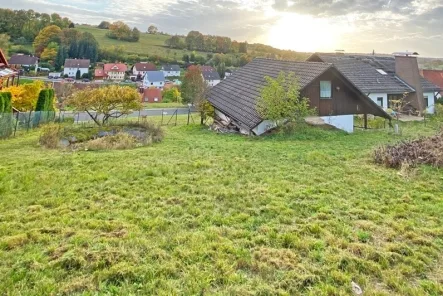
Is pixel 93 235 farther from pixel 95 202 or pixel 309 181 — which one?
pixel 309 181

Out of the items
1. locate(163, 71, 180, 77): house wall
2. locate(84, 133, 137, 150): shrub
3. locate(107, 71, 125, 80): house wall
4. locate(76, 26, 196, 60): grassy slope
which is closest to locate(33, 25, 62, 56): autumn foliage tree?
locate(76, 26, 196, 60): grassy slope

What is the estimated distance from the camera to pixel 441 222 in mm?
5562

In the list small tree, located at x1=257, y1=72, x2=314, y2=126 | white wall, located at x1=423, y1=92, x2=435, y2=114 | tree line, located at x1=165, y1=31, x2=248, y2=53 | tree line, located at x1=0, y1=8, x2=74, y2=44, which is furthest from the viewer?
tree line, located at x1=165, y1=31, x2=248, y2=53

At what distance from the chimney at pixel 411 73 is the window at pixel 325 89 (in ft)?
42.0

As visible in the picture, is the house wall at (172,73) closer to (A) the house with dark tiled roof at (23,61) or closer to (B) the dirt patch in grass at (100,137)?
(A) the house with dark tiled roof at (23,61)

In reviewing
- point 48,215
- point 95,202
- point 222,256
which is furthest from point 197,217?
point 48,215

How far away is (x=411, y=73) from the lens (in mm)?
26672

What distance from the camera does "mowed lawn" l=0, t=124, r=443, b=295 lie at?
379 cm

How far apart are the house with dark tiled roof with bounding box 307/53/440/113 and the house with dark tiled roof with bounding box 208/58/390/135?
682cm

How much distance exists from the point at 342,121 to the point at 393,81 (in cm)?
Result: 1235

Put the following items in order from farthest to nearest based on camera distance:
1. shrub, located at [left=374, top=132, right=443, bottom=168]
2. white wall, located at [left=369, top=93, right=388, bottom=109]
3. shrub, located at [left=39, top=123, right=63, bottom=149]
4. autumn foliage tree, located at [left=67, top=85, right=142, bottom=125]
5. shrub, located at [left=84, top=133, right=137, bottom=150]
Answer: white wall, located at [left=369, top=93, right=388, bottom=109] < autumn foliage tree, located at [left=67, top=85, right=142, bottom=125] < shrub, located at [left=39, top=123, right=63, bottom=149] < shrub, located at [left=84, top=133, right=137, bottom=150] < shrub, located at [left=374, top=132, right=443, bottom=168]

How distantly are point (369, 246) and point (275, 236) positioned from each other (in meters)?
1.39

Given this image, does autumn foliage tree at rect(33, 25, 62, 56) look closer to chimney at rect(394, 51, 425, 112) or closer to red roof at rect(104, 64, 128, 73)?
red roof at rect(104, 64, 128, 73)

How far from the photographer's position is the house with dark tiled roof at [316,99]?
1657 centimetres
